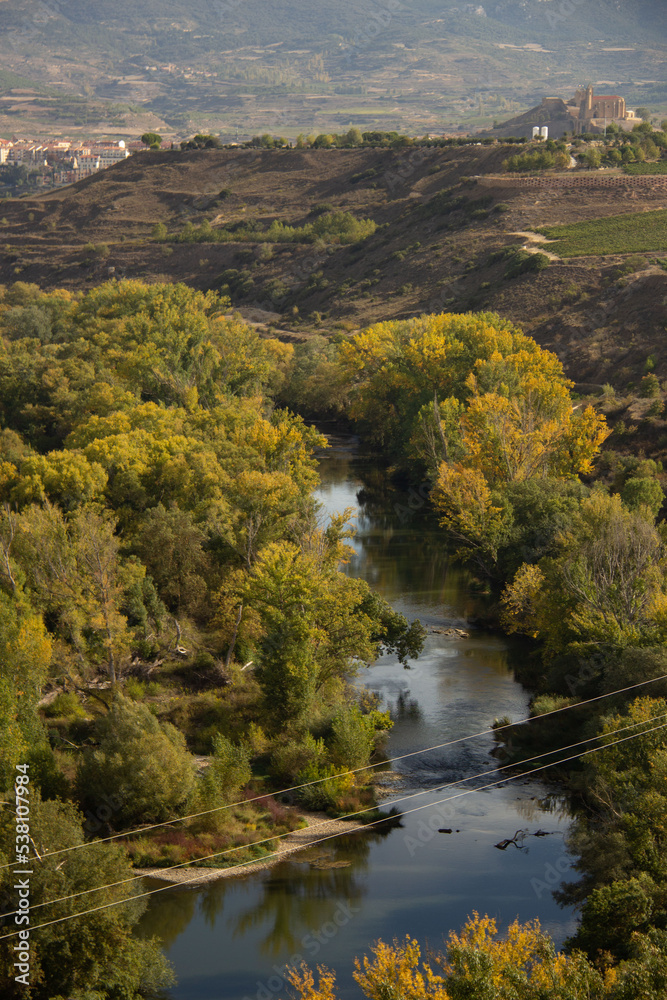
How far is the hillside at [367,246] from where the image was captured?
8500 centimetres

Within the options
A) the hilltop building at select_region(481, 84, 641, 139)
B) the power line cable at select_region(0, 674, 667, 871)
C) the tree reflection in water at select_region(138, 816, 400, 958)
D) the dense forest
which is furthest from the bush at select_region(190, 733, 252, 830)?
the hilltop building at select_region(481, 84, 641, 139)

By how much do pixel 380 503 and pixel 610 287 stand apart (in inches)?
1219

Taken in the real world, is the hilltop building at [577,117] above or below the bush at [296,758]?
above

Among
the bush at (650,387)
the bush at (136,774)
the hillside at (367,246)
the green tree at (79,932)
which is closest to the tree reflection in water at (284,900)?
the green tree at (79,932)

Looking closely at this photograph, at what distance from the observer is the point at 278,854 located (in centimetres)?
3238

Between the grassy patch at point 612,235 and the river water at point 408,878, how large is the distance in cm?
6031

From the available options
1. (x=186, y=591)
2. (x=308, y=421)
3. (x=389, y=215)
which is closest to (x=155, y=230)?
(x=389, y=215)

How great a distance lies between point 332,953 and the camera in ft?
91.9

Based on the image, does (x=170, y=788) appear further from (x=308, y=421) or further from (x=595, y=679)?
(x=308, y=421)
